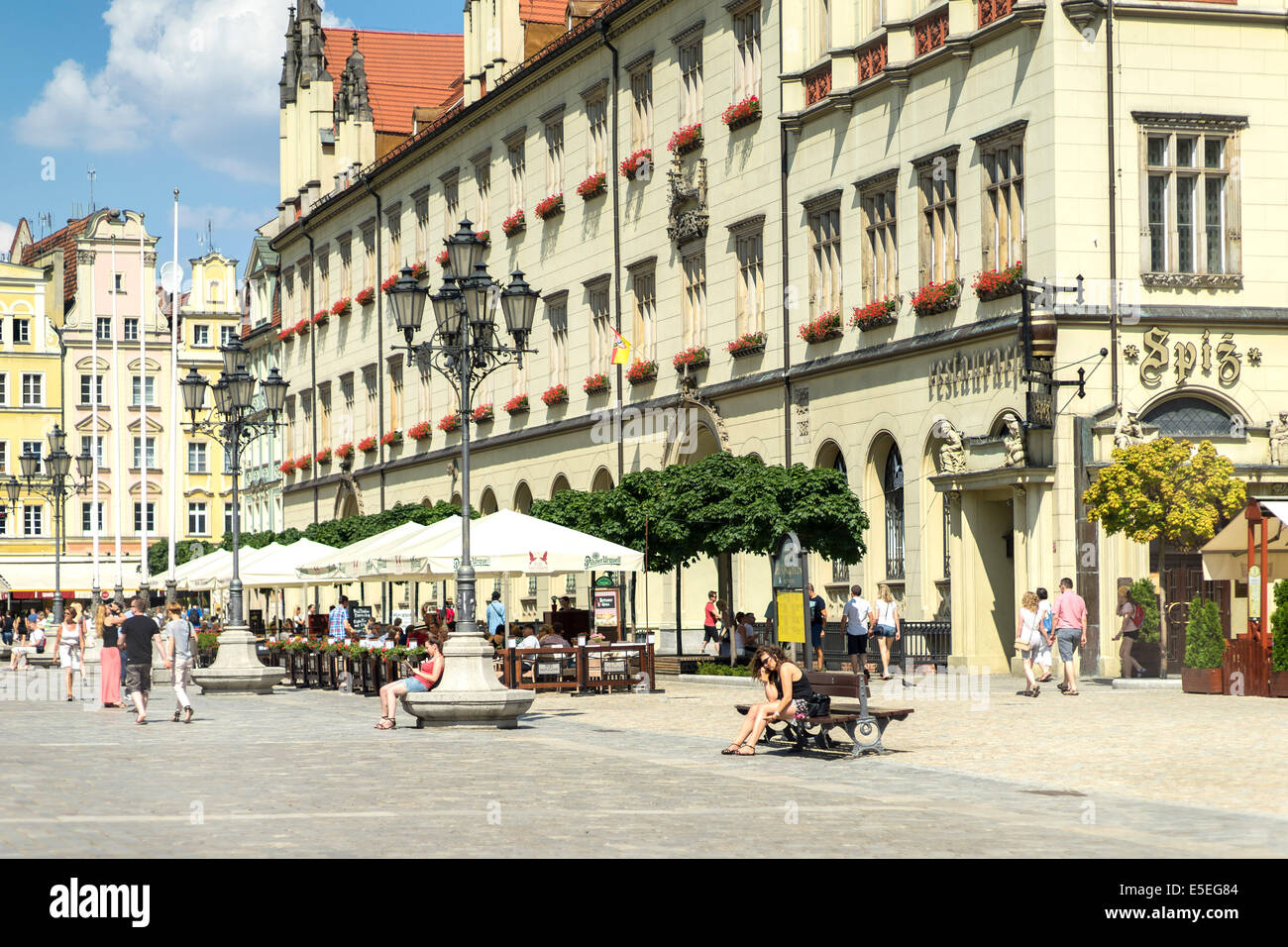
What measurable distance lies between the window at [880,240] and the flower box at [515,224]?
17819 mm

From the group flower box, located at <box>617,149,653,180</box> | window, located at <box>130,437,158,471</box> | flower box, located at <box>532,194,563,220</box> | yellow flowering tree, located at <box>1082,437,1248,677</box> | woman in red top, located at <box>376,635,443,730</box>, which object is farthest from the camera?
window, located at <box>130,437,158,471</box>

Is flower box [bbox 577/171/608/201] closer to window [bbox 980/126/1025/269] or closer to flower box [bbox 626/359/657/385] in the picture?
flower box [bbox 626/359/657/385]

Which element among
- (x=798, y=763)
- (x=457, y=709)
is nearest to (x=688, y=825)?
(x=798, y=763)

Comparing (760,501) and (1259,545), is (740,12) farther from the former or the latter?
(1259,545)

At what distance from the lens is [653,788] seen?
16.0m

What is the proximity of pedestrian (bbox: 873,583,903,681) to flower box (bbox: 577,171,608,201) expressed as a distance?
1729 centimetres

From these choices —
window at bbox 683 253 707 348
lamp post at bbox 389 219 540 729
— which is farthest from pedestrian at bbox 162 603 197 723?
window at bbox 683 253 707 348

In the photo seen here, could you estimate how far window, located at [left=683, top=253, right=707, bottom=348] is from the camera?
44.3m

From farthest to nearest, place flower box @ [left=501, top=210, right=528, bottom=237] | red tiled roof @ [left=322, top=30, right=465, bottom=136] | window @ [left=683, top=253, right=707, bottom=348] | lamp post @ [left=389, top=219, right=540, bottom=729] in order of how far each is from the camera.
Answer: red tiled roof @ [left=322, top=30, right=465, bottom=136] → flower box @ [left=501, top=210, right=528, bottom=237] → window @ [left=683, top=253, right=707, bottom=348] → lamp post @ [left=389, top=219, right=540, bottom=729]

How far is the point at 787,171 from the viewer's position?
40469 mm

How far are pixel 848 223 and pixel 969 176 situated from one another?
14.4 feet

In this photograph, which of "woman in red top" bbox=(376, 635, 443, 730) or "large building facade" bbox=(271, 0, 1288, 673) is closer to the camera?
"woman in red top" bbox=(376, 635, 443, 730)

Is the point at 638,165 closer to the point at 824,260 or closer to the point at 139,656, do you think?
the point at 824,260

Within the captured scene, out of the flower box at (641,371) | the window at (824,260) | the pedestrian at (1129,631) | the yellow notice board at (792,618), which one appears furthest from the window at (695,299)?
the yellow notice board at (792,618)
